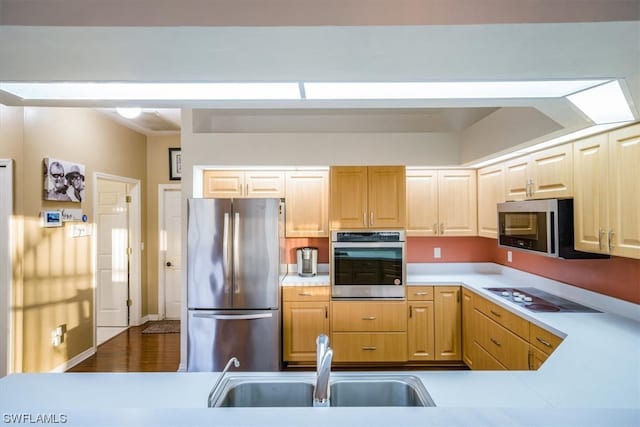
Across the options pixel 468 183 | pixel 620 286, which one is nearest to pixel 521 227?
pixel 620 286

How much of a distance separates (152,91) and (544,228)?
246 cm

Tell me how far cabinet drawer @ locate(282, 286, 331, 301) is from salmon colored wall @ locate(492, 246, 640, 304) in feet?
6.36

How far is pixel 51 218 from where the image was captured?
3.02 meters

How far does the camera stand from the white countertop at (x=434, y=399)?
3.23ft

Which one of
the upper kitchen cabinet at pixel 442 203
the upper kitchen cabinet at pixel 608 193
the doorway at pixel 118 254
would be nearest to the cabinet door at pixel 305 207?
the upper kitchen cabinet at pixel 442 203

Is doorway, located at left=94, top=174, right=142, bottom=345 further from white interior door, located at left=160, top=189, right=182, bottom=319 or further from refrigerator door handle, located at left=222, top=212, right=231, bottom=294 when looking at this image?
refrigerator door handle, located at left=222, top=212, right=231, bottom=294

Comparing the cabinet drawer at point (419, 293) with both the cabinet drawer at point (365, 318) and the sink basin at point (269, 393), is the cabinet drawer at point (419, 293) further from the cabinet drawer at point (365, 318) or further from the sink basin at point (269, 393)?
the sink basin at point (269, 393)

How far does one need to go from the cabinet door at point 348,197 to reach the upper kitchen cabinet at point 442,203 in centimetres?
56

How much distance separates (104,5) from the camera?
85 centimetres

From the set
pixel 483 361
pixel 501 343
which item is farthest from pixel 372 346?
pixel 501 343

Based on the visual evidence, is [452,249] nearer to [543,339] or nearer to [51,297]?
[543,339]

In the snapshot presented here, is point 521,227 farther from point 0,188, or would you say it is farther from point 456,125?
point 0,188

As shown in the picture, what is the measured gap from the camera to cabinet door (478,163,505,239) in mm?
2912

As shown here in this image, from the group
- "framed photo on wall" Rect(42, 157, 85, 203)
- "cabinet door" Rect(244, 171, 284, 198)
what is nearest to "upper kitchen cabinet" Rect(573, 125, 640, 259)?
"cabinet door" Rect(244, 171, 284, 198)
